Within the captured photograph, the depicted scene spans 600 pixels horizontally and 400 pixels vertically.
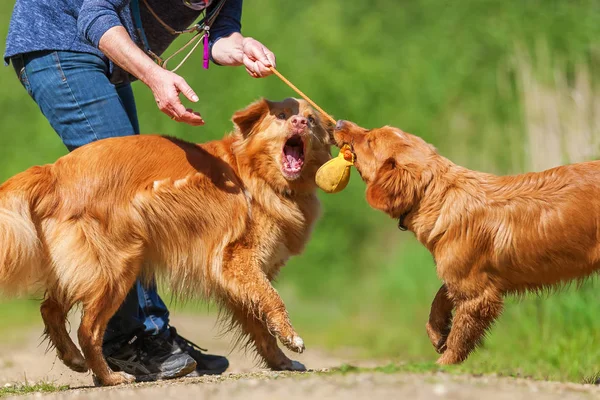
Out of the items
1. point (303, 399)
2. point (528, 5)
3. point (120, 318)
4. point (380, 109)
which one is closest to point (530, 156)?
point (528, 5)

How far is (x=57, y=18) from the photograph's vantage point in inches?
225

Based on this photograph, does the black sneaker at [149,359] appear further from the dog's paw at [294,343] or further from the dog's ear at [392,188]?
the dog's ear at [392,188]

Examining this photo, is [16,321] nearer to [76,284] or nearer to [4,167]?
[4,167]

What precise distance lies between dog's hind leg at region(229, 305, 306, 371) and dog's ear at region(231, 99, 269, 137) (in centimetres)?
129

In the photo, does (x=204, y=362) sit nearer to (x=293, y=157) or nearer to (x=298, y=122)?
(x=293, y=157)

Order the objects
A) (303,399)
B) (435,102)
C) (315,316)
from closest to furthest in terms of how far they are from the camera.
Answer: (303,399), (315,316), (435,102)

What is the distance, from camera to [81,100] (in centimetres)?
565

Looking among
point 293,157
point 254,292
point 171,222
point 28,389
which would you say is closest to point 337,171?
point 293,157

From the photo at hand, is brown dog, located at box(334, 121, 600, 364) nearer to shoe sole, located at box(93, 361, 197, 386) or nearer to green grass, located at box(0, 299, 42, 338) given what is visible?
shoe sole, located at box(93, 361, 197, 386)

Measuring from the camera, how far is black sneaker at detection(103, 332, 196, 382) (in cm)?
593

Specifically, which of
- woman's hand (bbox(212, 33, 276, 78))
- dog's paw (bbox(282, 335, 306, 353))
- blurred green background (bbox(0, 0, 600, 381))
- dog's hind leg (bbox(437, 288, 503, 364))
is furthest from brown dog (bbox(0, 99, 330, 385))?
blurred green background (bbox(0, 0, 600, 381))

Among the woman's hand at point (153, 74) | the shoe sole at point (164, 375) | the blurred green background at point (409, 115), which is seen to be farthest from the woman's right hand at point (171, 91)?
the blurred green background at point (409, 115)

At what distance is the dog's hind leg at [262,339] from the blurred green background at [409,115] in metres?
1.46

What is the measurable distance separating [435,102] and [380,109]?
2.94ft
